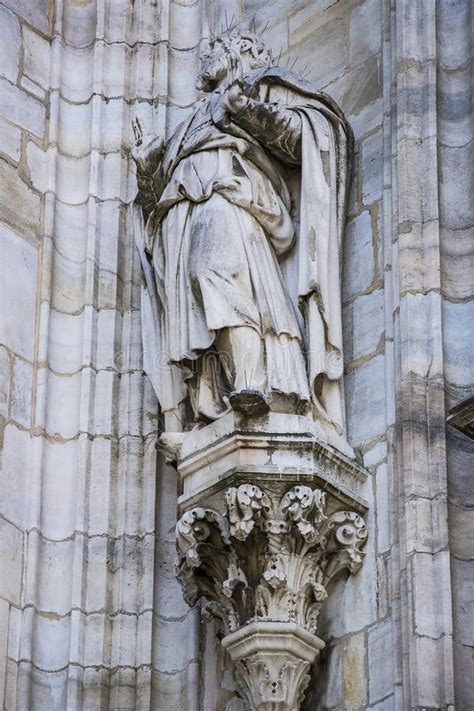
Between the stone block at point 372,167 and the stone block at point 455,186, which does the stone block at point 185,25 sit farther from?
the stone block at point 455,186

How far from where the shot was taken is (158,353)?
7844mm

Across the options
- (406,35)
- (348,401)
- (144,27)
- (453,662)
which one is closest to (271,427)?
(348,401)

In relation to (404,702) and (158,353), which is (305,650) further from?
(158,353)

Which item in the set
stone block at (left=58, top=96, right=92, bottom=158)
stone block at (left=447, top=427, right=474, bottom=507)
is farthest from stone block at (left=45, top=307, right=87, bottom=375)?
stone block at (left=447, top=427, right=474, bottom=507)

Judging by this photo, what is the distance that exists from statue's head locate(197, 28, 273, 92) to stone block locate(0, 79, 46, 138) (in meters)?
0.85

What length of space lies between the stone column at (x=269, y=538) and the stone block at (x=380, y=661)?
0.18 m

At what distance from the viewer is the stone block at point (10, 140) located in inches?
338

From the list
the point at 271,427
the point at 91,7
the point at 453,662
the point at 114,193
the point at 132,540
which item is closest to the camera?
the point at 453,662

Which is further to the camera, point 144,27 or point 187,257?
point 144,27

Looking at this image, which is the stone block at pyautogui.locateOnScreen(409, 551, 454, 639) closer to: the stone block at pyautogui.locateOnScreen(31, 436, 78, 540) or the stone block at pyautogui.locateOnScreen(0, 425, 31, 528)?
the stone block at pyautogui.locateOnScreen(31, 436, 78, 540)

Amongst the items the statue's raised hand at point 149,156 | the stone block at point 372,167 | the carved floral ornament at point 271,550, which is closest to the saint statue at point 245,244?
the statue's raised hand at point 149,156

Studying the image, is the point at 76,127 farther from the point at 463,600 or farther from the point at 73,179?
the point at 463,600

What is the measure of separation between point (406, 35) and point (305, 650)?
2345 mm

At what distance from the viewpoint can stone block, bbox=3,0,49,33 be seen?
9016 millimetres
